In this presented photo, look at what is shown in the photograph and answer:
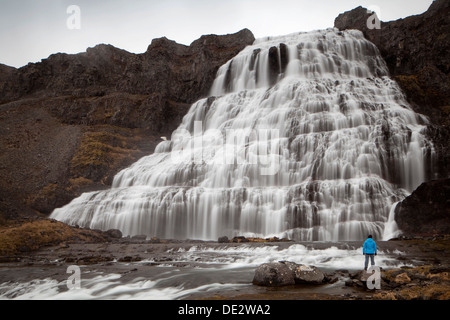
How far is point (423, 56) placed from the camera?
5125cm

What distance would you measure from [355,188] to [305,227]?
4556 millimetres

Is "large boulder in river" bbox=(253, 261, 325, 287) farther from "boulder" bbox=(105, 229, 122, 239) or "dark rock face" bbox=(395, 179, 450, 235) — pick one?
"boulder" bbox=(105, 229, 122, 239)

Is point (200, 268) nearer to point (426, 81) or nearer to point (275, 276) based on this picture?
point (275, 276)

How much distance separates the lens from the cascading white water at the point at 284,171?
25.5 metres

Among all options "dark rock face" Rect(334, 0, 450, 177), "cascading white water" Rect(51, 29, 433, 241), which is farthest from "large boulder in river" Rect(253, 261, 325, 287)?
"dark rock face" Rect(334, 0, 450, 177)

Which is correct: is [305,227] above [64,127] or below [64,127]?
below

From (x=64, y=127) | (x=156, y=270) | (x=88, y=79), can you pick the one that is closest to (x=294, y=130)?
(x=156, y=270)

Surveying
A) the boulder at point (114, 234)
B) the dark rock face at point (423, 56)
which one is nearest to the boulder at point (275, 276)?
the boulder at point (114, 234)

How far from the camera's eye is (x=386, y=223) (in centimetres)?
2358

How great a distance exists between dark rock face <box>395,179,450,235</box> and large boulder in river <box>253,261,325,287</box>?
501 inches

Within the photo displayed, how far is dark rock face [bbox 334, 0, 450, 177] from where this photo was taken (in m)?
40.3

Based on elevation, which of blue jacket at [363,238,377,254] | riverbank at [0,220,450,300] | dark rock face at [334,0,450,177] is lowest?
riverbank at [0,220,450,300]

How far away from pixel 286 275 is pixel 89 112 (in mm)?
54097
